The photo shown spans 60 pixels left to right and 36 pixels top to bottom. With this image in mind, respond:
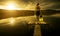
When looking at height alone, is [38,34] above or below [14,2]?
below

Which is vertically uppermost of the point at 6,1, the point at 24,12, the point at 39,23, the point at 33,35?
the point at 6,1

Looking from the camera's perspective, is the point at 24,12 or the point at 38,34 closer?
the point at 38,34

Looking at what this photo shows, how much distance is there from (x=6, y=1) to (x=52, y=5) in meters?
2.83

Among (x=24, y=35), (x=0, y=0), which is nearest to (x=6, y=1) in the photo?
(x=0, y=0)

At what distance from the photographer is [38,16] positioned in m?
7.57

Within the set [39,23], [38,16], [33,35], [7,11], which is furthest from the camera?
[7,11]

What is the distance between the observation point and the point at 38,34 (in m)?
5.32

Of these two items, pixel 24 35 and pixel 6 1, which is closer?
pixel 24 35

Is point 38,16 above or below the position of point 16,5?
below

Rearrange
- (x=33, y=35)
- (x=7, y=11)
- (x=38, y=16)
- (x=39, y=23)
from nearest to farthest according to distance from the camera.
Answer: (x=33, y=35) → (x=39, y=23) → (x=38, y=16) → (x=7, y=11)

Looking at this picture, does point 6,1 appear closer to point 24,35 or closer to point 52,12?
point 52,12

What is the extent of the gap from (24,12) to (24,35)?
18.8 ft

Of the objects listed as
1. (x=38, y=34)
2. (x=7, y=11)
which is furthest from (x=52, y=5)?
(x=38, y=34)

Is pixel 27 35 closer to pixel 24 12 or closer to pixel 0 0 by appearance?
pixel 24 12
